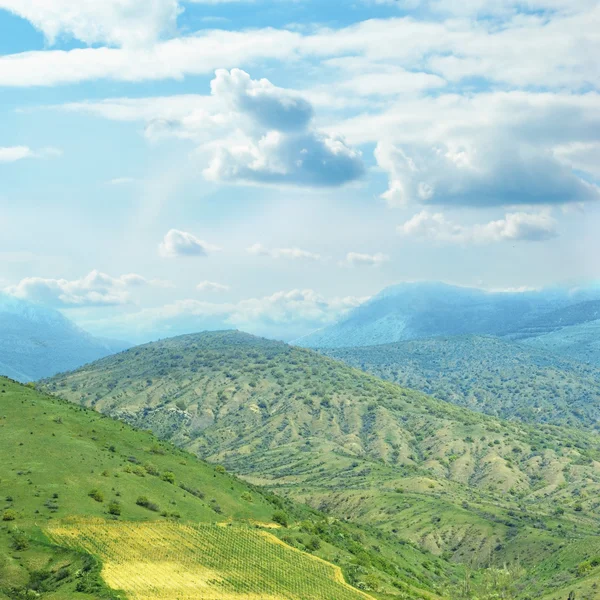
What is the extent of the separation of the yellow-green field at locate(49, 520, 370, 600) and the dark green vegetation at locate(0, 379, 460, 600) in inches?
136

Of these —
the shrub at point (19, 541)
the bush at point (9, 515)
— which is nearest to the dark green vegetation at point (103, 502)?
the bush at point (9, 515)

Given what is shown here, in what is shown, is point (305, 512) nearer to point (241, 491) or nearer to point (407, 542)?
point (241, 491)

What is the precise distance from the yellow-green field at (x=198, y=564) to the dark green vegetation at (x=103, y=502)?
345 cm

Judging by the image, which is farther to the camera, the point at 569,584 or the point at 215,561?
the point at 569,584

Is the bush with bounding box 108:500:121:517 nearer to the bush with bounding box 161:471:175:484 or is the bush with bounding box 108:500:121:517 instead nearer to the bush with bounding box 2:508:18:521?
the bush with bounding box 2:508:18:521

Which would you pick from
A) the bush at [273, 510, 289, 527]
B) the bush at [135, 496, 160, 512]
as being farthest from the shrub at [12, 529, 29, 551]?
the bush at [273, 510, 289, 527]

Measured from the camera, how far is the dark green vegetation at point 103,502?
98.3m

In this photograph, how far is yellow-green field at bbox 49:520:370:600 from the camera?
96812 millimetres

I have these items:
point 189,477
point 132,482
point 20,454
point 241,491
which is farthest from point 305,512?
point 20,454

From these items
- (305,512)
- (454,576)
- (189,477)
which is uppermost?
(189,477)

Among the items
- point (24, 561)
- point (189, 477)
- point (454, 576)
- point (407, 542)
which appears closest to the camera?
point (24, 561)

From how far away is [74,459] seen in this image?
138875 millimetres

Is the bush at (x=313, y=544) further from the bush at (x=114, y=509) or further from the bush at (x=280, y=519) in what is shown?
the bush at (x=114, y=509)

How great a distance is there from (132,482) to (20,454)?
70.8 ft
